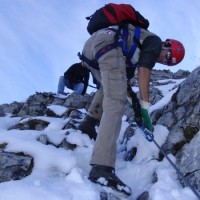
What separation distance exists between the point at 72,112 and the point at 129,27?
5819 millimetres

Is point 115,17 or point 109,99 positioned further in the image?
point 115,17

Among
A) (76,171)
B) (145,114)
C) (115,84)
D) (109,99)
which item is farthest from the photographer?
(145,114)

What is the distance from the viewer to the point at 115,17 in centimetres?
691

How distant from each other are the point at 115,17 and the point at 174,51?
149 centimetres

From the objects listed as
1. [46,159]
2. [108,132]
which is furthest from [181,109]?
[46,159]

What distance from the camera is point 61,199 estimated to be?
4.80 metres

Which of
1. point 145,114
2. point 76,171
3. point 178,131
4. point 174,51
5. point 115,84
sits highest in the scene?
point 174,51

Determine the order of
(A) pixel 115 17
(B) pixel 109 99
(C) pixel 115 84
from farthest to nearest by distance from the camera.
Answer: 1. (A) pixel 115 17
2. (C) pixel 115 84
3. (B) pixel 109 99

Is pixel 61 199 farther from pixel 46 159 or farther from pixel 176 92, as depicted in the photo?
pixel 176 92

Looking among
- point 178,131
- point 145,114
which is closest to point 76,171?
point 145,114

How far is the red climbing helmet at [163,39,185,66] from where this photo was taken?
749cm

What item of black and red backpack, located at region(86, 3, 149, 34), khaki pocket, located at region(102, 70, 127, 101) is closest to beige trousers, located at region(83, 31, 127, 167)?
khaki pocket, located at region(102, 70, 127, 101)

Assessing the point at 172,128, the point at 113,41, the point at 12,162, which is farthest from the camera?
the point at 172,128

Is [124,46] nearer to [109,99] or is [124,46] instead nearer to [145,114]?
[109,99]
